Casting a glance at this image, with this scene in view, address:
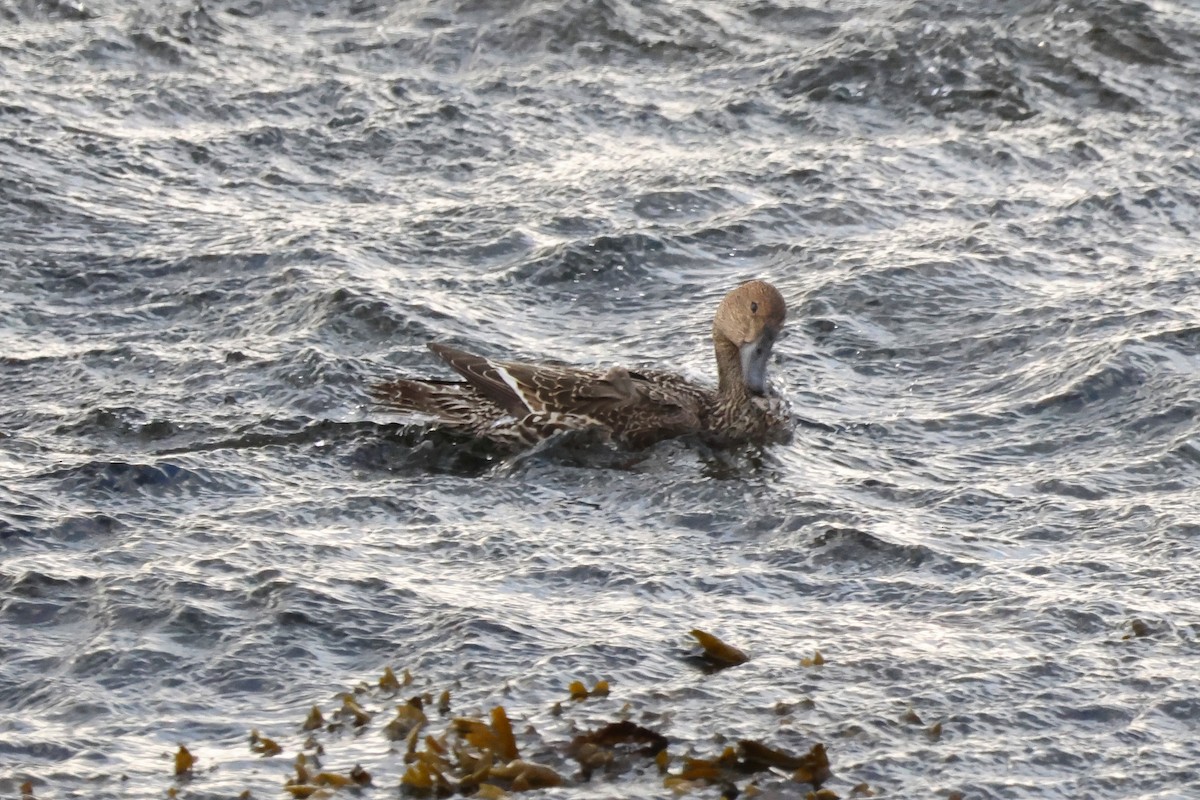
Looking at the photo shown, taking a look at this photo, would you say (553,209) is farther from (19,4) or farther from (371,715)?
(371,715)

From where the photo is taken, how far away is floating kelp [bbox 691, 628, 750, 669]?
5.65 m

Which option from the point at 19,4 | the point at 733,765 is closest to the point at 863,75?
the point at 19,4

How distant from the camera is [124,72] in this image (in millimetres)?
11609

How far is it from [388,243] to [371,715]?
4.74m

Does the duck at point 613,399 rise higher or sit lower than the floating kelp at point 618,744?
lower

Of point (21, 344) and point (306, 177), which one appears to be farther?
point (306, 177)

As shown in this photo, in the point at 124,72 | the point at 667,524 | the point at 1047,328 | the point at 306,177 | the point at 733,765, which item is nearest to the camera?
the point at 733,765

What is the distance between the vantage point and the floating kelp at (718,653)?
5648 millimetres

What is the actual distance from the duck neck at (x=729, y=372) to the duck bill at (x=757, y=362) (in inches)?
1.2

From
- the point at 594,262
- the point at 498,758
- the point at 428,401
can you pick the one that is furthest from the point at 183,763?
the point at 594,262

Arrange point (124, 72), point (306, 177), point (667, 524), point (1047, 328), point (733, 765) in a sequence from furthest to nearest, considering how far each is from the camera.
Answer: point (124, 72)
point (306, 177)
point (1047, 328)
point (667, 524)
point (733, 765)

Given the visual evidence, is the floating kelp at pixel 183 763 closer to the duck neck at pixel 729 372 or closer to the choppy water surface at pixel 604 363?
the choppy water surface at pixel 604 363

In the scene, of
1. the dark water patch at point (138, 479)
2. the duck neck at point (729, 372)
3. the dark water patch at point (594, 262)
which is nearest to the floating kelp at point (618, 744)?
the dark water patch at point (138, 479)

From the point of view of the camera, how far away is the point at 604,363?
28.4ft
